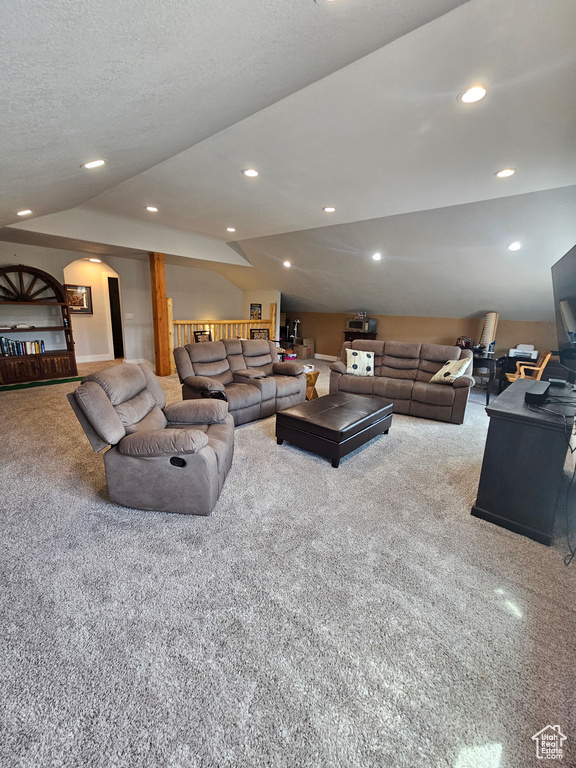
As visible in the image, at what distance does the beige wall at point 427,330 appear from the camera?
5.88 meters

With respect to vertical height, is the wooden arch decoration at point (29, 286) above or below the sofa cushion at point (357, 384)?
above

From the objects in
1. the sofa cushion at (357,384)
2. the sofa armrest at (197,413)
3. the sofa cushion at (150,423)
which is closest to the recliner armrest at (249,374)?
the sofa cushion at (357,384)

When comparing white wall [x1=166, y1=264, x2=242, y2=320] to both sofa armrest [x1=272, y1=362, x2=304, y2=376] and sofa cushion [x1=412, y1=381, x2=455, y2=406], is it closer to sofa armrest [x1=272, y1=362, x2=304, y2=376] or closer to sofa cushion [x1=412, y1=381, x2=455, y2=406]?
sofa armrest [x1=272, y1=362, x2=304, y2=376]

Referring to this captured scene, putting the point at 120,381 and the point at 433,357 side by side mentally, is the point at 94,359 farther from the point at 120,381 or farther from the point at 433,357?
the point at 433,357

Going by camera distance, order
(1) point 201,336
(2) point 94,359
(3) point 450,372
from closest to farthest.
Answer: (3) point 450,372 → (1) point 201,336 → (2) point 94,359

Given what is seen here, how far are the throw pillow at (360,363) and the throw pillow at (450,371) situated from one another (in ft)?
2.81

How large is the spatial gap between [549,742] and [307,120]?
3.35m

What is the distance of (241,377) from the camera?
409cm

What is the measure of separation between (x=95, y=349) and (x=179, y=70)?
739 cm

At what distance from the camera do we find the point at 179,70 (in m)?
1.33

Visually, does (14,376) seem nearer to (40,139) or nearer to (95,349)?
(95,349)

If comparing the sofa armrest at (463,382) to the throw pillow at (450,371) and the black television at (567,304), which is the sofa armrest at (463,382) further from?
Answer: the black television at (567,304)

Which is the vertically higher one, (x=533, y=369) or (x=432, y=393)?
(x=533, y=369)

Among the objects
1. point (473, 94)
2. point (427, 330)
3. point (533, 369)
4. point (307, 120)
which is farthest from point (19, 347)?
point (533, 369)
